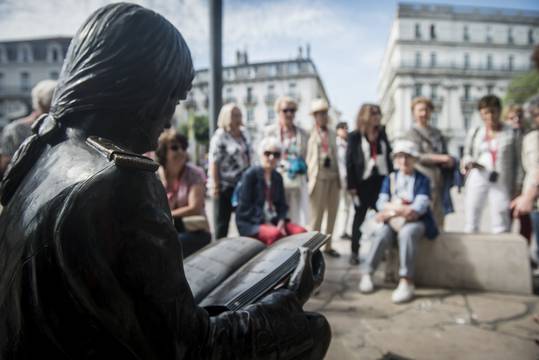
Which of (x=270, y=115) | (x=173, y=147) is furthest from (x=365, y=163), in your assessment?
(x=270, y=115)

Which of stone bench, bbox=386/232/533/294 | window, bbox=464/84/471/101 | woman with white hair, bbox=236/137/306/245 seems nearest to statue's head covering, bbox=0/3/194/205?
woman with white hair, bbox=236/137/306/245

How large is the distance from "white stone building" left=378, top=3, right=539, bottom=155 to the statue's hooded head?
51.1 m

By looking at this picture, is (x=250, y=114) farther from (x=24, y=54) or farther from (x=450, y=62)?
(x=450, y=62)

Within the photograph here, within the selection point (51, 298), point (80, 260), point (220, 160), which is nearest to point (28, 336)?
point (51, 298)

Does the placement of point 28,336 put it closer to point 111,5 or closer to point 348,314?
point 111,5

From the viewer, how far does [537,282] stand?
360 cm

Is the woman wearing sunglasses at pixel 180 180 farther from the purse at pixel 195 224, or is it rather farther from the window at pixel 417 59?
the window at pixel 417 59

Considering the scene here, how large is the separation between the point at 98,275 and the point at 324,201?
409 centimetres

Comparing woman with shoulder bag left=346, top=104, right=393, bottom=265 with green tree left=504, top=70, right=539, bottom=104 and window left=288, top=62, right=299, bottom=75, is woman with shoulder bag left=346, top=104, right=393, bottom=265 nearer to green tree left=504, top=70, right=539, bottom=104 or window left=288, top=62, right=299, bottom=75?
green tree left=504, top=70, right=539, bottom=104

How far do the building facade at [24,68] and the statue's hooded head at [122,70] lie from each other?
4913cm

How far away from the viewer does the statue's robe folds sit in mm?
668

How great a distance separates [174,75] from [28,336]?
60 cm

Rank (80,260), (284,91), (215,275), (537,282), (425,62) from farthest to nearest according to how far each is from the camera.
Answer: (425,62) → (284,91) → (537,282) → (215,275) → (80,260)

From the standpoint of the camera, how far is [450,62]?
178 feet
